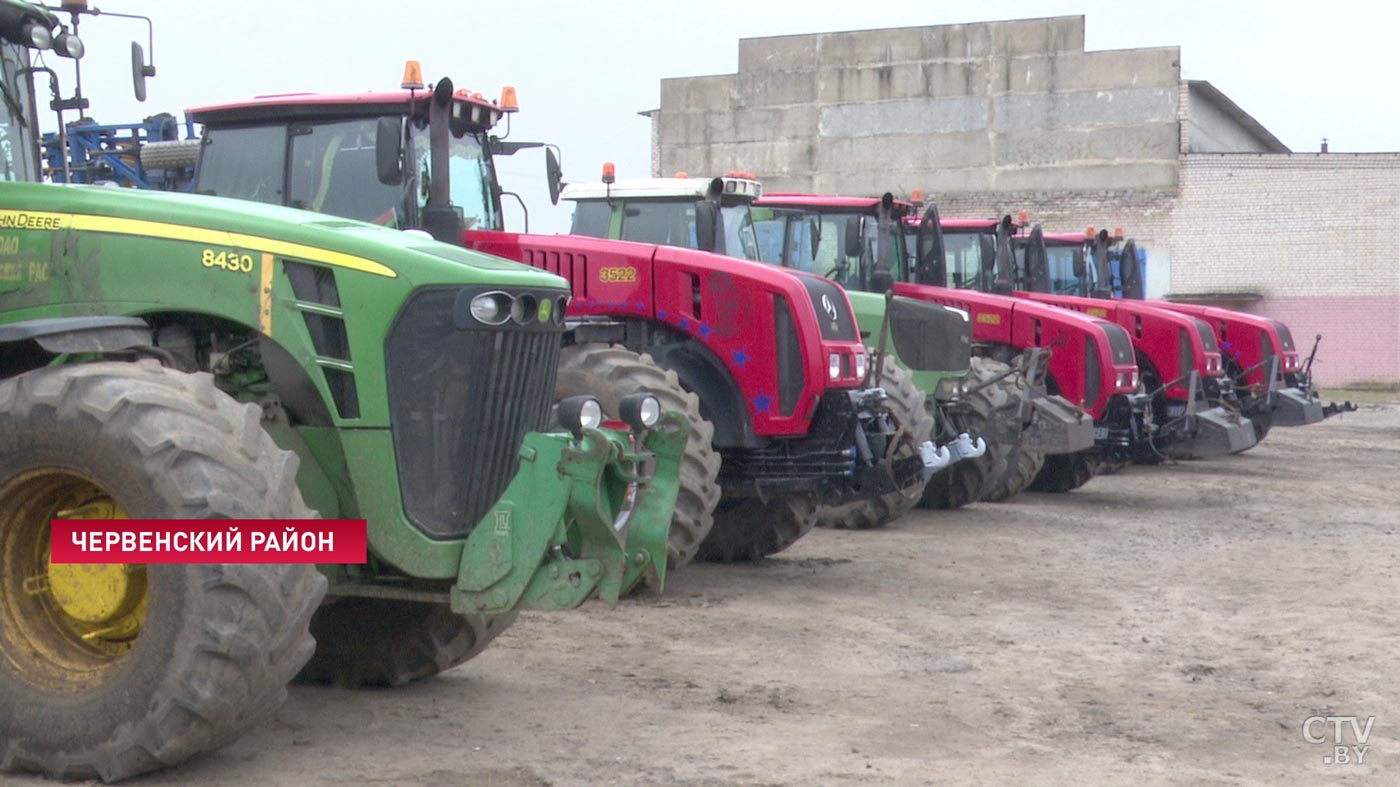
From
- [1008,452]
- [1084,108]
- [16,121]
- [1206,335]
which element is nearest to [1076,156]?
[1084,108]

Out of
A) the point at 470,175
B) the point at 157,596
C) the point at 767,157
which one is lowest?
the point at 157,596

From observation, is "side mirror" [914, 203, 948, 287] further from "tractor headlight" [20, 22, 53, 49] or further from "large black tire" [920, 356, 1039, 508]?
"tractor headlight" [20, 22, 53, 49]

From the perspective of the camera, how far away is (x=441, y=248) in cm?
607

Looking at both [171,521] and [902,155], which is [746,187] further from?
[902,155]

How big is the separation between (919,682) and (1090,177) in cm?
3269

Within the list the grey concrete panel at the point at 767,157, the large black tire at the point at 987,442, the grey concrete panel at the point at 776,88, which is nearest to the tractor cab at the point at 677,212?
the large black tire at the point at 987,442

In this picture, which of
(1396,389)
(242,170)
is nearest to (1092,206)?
(1396,389)

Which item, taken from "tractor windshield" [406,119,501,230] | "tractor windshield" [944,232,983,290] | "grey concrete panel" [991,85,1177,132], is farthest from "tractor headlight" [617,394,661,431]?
"grey concrete panel" [991,85,1177,132]

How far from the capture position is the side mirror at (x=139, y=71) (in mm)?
7230

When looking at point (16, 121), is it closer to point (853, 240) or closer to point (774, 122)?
point (853, 240)

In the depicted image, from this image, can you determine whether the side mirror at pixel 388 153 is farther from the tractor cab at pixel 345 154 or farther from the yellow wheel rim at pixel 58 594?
the yellow wheel rim at pixel 58 594

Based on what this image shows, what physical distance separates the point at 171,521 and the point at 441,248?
4.82 ft

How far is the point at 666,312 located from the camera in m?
10.1
